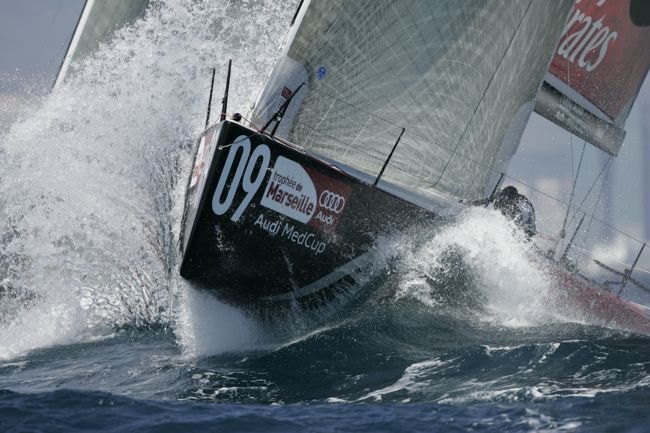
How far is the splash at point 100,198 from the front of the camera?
230 inches

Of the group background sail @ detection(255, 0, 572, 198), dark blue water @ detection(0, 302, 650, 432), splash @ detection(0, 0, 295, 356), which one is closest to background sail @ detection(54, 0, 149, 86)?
splash @ detection(0, 0, 295, 356)

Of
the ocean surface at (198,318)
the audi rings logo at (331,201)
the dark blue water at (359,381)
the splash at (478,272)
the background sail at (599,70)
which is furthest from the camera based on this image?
the background sail at (599,70)

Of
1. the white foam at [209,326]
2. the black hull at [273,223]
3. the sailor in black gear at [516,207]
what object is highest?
the sailor in black gear at [516,207]

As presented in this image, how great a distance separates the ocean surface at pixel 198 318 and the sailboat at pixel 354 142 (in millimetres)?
287

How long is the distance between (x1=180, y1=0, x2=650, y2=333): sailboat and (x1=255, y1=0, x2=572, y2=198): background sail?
10mm

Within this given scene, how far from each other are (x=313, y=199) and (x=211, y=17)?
3689 mm

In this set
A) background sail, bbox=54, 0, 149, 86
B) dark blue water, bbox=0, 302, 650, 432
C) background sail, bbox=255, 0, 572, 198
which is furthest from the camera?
background sail, bbox=54, 0, 149, 86

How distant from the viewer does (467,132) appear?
6688 millimetres

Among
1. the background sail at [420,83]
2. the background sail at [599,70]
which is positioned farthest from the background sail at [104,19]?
the background sail at [599,70]

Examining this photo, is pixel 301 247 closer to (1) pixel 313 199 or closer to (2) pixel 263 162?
(1) pixel 313 199

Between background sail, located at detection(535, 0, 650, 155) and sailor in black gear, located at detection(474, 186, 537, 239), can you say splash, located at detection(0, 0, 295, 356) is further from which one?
background sail, located at detection(535, 0, 650, 155)

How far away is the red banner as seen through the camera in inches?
351

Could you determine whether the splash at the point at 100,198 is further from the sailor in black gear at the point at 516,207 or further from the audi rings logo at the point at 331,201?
the sailor in black gear at the point at 516,207

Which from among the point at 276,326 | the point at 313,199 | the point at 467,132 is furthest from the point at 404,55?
the point at 276,326
